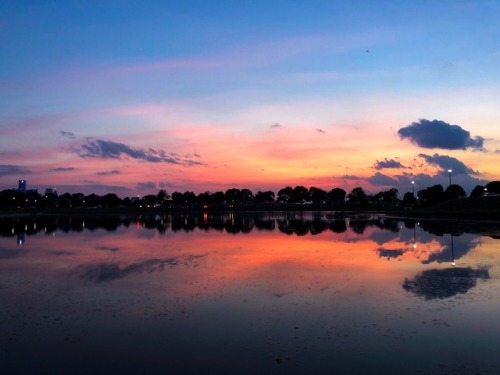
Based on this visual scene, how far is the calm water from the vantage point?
8.59 meters

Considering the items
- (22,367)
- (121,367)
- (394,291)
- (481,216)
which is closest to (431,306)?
(394,291)

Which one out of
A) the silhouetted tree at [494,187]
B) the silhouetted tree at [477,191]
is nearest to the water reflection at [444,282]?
the silhouetted tree at [494,187]

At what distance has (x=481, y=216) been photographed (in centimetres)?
Answer: 5775

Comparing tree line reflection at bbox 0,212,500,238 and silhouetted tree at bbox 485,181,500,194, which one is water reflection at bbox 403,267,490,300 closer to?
tree line reflection at bbox 0,212,500,238

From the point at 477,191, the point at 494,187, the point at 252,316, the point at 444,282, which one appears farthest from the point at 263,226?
the point at 477,191

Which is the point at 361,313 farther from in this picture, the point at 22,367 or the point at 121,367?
the point at 22,367

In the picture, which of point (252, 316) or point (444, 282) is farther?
point (444, 282)

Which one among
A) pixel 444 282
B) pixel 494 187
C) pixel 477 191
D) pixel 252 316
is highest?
pixel 494 187

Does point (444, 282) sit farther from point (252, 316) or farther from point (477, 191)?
point (477, 191)

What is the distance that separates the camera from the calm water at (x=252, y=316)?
859 cm

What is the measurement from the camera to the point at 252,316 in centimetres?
1181

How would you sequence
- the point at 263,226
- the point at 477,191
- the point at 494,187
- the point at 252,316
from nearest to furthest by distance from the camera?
the point at 252,316
the point at 263,226
the point at 494,187
the point at 477,191

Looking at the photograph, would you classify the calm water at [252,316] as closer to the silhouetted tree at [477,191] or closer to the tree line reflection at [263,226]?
the tree line reflection at [263,226]

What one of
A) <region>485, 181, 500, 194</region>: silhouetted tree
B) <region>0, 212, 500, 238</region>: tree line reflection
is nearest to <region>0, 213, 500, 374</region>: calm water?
<region>0, 212, 500, 238</region>: tree line reflection
